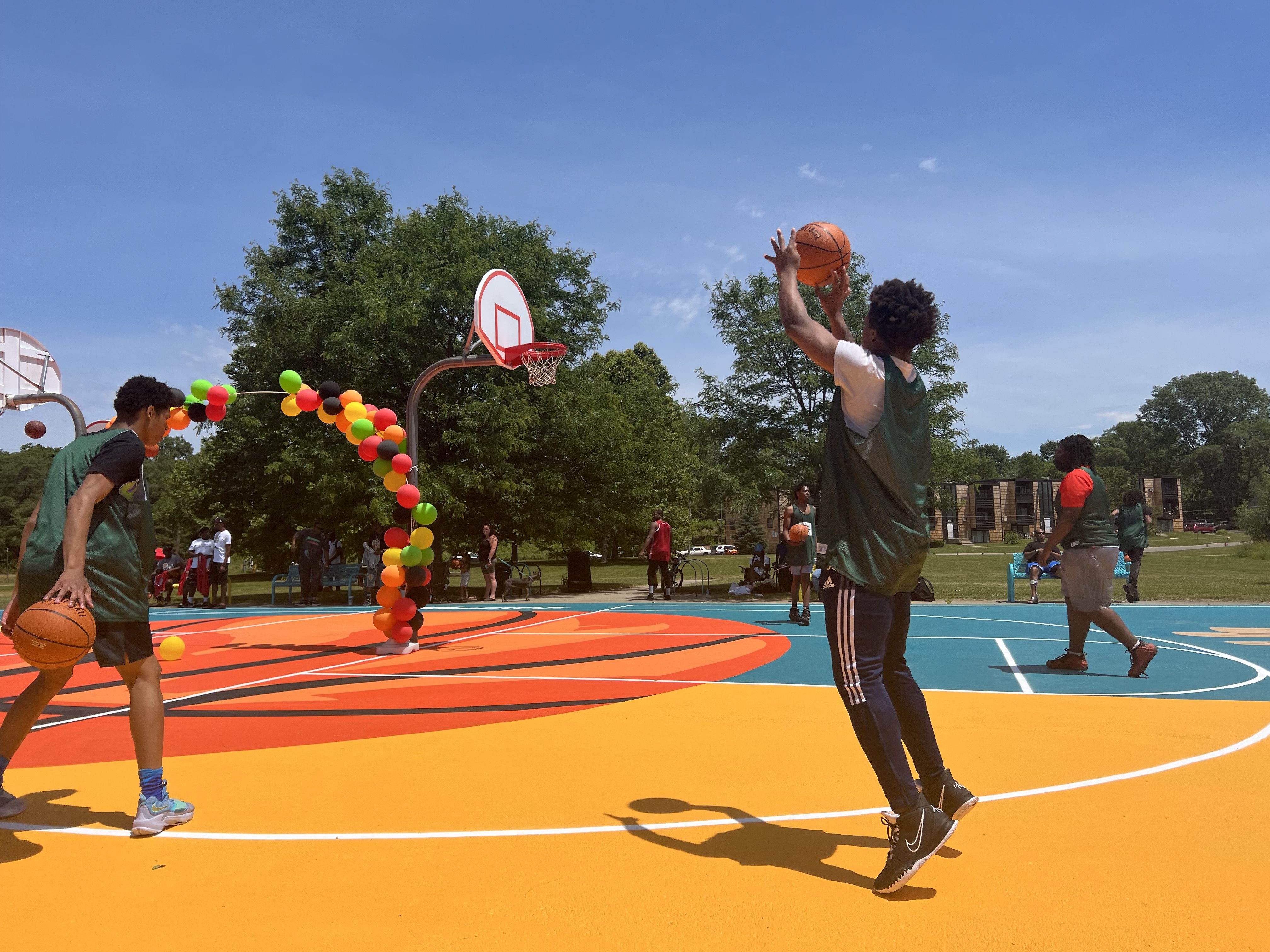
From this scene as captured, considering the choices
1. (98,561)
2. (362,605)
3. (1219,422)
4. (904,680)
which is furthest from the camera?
(1219,422)

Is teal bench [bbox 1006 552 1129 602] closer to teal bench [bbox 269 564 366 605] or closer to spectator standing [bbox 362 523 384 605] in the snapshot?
spectator standing [bbox 362 523 384 605]

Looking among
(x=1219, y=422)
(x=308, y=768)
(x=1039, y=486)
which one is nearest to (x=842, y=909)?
(x=308, y=768)

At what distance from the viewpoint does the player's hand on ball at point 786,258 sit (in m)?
3.87

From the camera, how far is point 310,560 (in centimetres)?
2075

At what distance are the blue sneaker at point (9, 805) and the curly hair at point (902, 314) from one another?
4.69 meters

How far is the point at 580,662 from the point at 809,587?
7.41m

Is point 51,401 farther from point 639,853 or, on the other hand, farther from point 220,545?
point 639,853

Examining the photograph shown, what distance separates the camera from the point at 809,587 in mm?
16422

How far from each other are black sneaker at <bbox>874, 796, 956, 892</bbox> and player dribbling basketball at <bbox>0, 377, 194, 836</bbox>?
10.6 ft

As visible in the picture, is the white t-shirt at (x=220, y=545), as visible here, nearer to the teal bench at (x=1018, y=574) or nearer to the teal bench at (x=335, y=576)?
the teal bench at (x=335, y=576)

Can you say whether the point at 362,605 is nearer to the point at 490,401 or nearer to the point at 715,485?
the point at 490,401

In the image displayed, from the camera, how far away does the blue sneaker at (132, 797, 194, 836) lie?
4.16 meters

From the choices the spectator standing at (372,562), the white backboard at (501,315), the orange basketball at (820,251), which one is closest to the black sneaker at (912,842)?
the orange basketball at (820,251)

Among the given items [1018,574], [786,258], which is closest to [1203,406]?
[1018,574]
